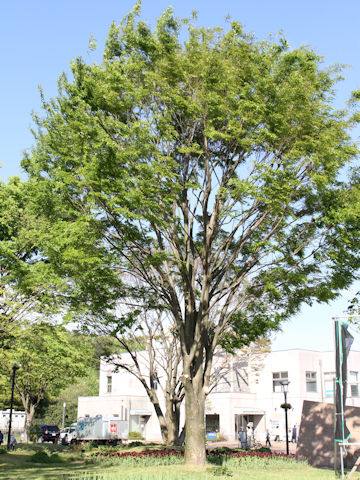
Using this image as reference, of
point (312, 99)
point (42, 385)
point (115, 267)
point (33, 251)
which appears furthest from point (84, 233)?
point (42, 385)

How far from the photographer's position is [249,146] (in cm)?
1496

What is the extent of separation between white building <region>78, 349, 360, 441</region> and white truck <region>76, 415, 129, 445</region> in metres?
7.29

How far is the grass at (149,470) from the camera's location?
11.7m

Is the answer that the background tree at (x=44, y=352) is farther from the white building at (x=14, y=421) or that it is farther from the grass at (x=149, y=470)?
the white building at (x=14, y=421)

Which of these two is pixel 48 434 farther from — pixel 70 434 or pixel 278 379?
pixel 278 379

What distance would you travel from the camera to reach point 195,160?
17156 millimetres

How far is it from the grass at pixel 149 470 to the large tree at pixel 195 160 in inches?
64.9

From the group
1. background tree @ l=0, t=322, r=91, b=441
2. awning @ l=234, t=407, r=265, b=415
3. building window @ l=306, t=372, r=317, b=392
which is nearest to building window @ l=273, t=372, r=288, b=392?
building window @ l=306, t=372, r=317, b=392

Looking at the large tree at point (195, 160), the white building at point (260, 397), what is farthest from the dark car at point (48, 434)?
the large tree at point (195, 160)

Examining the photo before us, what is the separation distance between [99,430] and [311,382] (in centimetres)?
2258

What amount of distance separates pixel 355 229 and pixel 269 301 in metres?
4.11

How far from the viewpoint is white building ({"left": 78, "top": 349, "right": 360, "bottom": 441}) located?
47.5 m

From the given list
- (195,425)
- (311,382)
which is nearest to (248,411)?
(311,382)

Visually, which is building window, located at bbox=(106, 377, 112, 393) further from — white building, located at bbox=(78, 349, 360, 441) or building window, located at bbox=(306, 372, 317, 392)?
building window, located at bbox=(306, 372, 317, 392)
